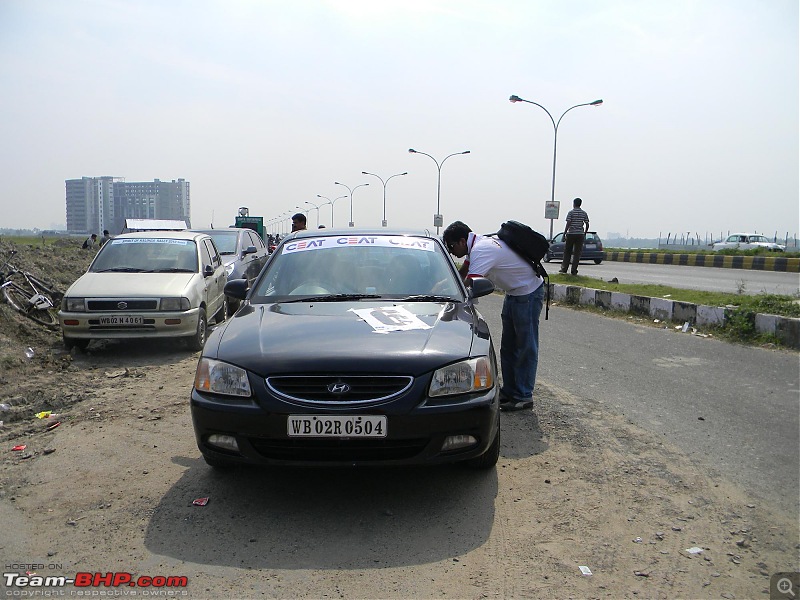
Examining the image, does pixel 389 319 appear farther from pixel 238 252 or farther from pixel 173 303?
pixel 238 252

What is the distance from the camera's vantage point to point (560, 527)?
11.8ft

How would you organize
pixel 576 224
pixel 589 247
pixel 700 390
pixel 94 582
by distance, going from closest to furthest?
pixel 94 582
pixel 700 390
pixel 576 224
pixel 589 247

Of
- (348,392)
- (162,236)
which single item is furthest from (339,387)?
(162,236)

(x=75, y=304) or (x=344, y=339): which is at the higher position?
(x=344, y=339)

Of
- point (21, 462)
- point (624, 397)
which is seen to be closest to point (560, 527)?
point (624, 397)

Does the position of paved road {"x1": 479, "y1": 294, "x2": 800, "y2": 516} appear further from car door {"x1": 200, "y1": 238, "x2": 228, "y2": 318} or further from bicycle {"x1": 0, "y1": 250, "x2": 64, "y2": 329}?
bicycle {"x1": 0, "y1": 250, "x2": 64, "y2": 329}

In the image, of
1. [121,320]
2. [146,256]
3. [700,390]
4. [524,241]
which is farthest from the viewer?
[146,256]

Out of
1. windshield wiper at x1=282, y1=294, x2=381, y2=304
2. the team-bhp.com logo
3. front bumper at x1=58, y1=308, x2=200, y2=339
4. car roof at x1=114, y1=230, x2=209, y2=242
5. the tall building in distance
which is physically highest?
the tall building in distance

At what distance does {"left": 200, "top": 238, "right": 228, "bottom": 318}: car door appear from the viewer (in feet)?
32.4

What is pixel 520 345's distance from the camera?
5.78 metres

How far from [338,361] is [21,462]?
2588 millimetres

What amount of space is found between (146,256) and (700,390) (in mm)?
7269


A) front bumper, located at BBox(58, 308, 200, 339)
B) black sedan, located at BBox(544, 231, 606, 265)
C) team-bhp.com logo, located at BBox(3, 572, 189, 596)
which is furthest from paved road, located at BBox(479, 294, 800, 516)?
black sedan, located at BBox(544, 231, 606, 265)

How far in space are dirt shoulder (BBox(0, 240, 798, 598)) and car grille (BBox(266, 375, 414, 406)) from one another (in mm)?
682
